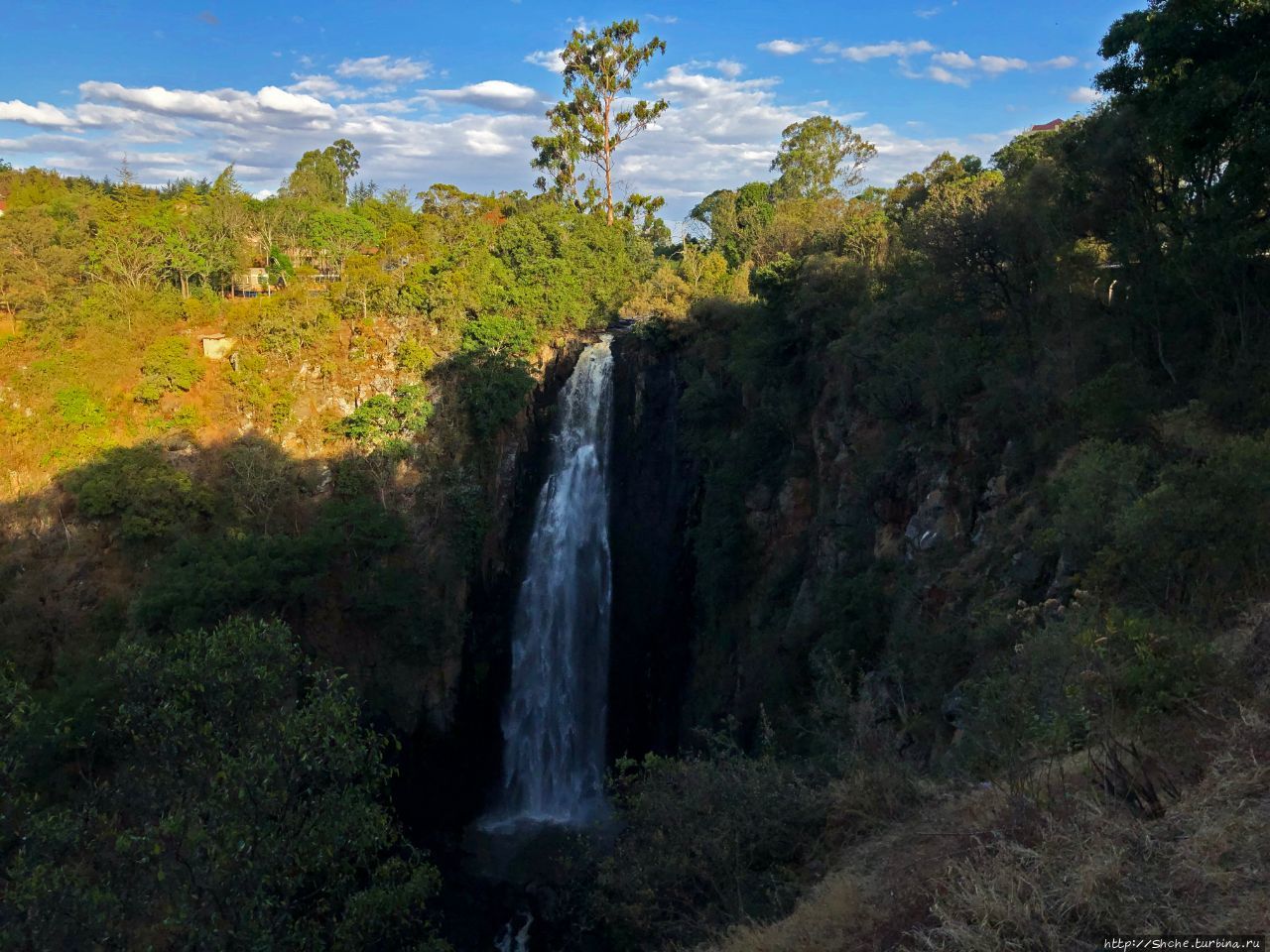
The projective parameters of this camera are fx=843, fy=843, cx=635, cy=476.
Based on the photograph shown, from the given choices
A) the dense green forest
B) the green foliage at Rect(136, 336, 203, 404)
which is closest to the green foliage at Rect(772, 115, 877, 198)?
the dense green forest

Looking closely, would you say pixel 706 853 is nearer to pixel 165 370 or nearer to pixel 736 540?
pixel 736 540

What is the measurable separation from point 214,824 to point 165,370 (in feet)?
69.7

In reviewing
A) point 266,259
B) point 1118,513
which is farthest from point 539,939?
point 266,259

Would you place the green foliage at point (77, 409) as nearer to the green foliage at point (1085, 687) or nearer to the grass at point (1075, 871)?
the grass at point (1075, 871)

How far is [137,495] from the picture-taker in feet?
74.8

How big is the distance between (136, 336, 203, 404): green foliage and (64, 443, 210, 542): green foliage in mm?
2594

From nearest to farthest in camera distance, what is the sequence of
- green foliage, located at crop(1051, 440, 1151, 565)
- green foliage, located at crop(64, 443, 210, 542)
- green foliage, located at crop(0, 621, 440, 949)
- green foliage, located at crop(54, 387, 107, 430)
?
green foliage, located at crop(0, 621, 440, 949), green foliage, located at crop(1051, 440, 1151, 565), green foliage, located at crop(64, 443, 210, 542), green foliage, located at crop(54, 387, 107, 430)

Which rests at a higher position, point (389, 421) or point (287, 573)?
point (389, 421)

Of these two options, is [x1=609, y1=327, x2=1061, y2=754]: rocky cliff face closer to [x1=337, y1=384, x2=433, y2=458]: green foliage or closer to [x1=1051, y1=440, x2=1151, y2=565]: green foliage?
[x1=1051, y1=440, x2=1151, y2=565]: green foliage

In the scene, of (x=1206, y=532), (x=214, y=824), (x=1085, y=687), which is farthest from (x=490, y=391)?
(x=1085, y=687)

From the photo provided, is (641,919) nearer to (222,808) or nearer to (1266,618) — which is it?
(222,808)

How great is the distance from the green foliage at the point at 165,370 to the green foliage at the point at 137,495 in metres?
2.59

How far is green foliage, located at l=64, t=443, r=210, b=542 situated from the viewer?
74.3 feet

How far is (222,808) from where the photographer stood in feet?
27.0
